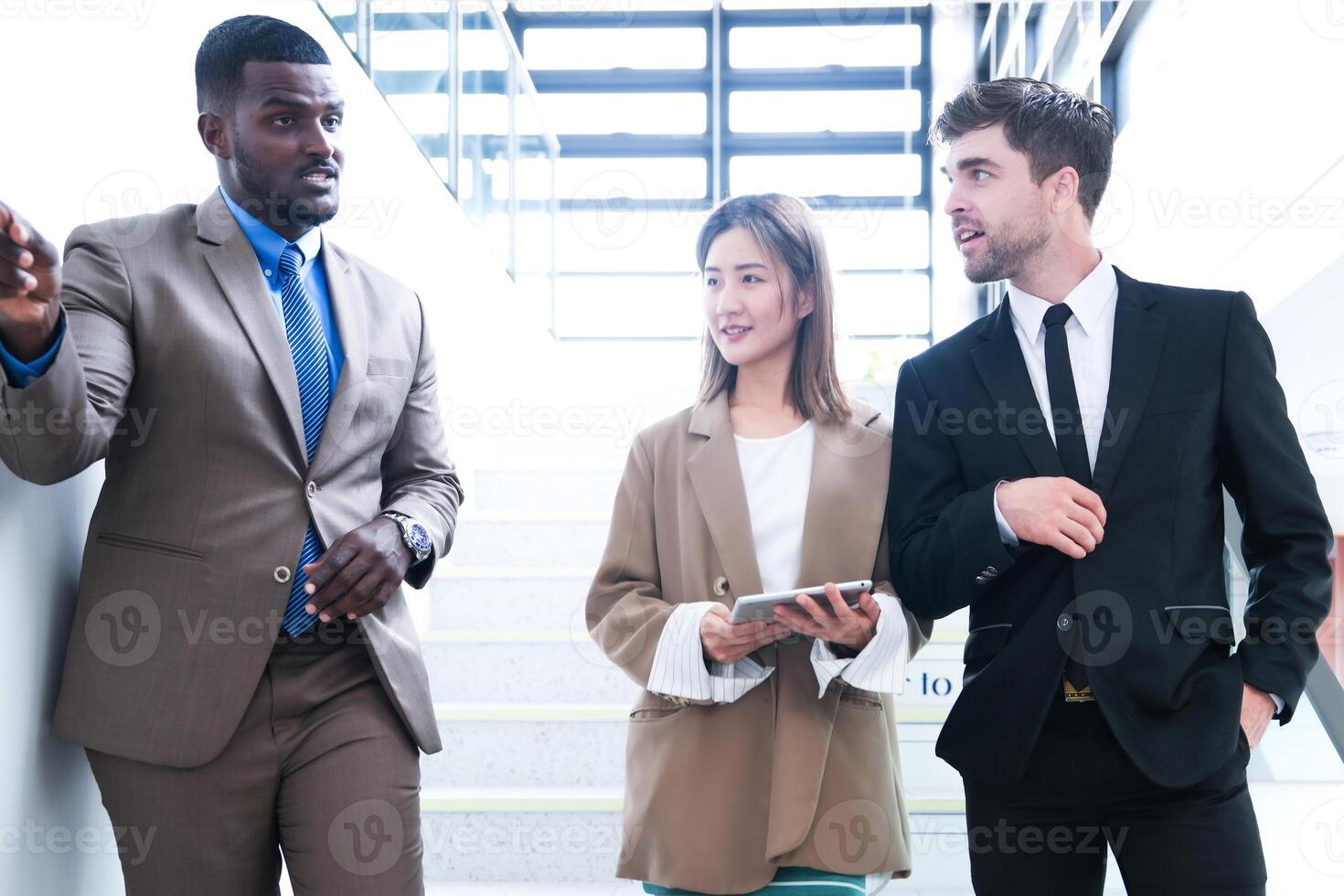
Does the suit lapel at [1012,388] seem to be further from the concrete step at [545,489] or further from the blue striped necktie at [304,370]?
the concrete step at [545,489]

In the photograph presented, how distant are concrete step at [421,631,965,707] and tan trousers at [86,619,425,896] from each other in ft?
5.47

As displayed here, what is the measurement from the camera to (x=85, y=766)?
177 centimetres

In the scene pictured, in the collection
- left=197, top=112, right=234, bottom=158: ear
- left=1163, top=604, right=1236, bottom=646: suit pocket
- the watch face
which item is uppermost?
left=197, top=112, right=234, bottom=158: ear

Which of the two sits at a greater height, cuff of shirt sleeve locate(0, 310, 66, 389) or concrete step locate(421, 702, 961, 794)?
cuff of shirt sleeve locate(0, 310, 66, 389)

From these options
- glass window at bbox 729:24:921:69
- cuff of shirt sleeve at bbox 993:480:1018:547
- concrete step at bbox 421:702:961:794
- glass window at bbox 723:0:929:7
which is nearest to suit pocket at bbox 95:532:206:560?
cuff of shirt sleeve at bbox 993:480:1018:547

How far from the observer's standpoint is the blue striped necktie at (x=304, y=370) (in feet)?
5.27

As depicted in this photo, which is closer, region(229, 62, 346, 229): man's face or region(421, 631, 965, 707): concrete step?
region(229, 62, 346, 229): man's face

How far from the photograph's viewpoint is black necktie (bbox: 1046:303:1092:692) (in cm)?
170

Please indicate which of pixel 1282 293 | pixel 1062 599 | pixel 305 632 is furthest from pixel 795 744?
pixel 1282 293

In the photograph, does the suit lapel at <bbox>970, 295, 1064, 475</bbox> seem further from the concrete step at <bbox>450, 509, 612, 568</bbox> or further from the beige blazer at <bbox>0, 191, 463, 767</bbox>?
the concrete step at <bbox>450, 509, 612, 568</bbox>

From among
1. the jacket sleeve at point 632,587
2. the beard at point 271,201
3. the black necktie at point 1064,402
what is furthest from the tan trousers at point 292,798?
the black necktie at point 1064,402

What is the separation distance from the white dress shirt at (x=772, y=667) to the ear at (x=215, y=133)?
954mm

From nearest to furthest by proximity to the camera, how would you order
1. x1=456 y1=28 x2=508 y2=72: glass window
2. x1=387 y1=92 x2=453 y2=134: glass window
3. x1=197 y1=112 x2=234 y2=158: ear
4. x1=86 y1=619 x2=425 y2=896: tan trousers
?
x1=86 y1=619 x2=425 y2=896: tan trousers < x1=197 y1=112 x2=234 y2=158: ear < x1=387 y1=92 x2=453 y2=134: glass window < x1=456 y1=28 x2=508 y2=72: glass window

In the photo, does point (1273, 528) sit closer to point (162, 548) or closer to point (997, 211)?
point (997, 211)
